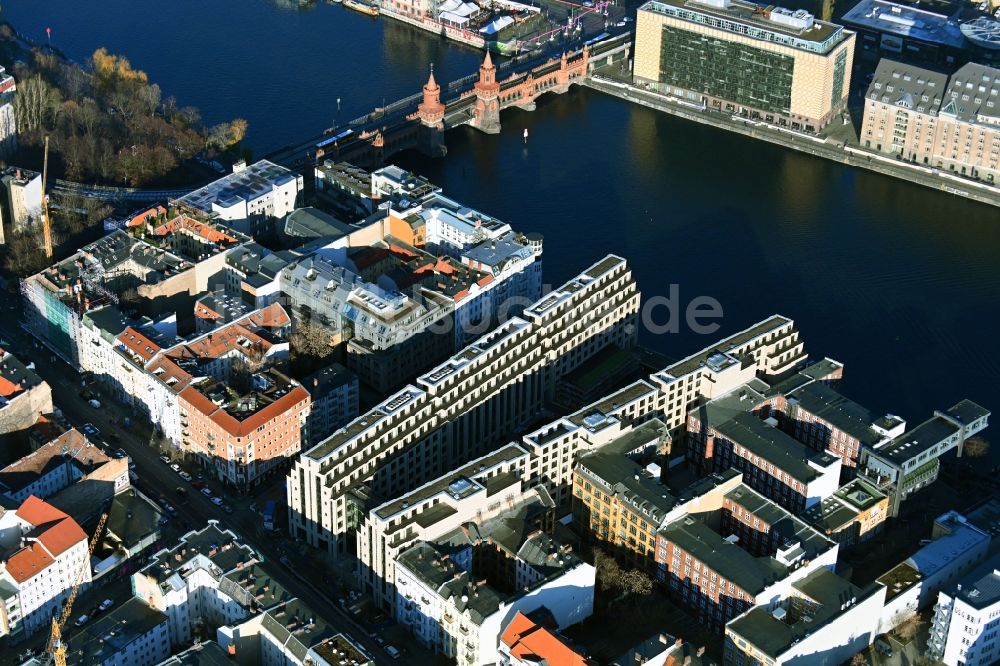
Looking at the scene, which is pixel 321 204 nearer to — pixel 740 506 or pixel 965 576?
pixel 740 506

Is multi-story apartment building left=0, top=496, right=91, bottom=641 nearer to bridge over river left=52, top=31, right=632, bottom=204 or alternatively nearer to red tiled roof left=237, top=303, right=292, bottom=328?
red tiled roof left=237, top=303, right=292, bottom=328

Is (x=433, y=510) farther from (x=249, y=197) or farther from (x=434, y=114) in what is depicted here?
(x=434, y=114)

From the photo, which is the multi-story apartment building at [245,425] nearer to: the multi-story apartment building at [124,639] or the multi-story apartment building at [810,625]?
the multi-story apartment building at [124,639]

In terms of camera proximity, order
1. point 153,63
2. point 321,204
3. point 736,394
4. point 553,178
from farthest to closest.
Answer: point 153,63, point 553,178, point 321,204, point 736,394

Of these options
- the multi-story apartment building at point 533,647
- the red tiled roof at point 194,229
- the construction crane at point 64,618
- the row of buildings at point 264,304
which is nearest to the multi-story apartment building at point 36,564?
the construction crane at point 64,618

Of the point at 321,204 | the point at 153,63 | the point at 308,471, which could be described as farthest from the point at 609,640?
the point at 153,63

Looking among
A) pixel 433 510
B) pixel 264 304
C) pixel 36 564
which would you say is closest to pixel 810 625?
pixel 433 510
